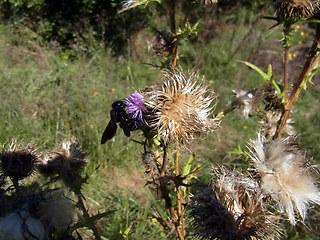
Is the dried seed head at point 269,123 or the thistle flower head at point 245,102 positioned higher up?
the thistle flower head at point 245,102

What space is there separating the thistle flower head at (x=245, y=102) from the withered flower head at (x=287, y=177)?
0.83m

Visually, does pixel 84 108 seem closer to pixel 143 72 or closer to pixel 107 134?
pixel 143 72

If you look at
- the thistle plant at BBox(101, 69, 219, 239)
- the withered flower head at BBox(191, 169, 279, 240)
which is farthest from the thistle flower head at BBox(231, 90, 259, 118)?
the withered flower head at BBox(191, 169, 279, 240)

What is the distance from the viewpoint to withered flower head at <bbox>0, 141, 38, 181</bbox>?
1516mm

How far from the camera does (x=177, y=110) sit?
1.36m

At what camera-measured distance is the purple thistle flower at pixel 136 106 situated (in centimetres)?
137

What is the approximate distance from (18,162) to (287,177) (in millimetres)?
1359

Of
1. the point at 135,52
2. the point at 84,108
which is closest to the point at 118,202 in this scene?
the point at 84,108

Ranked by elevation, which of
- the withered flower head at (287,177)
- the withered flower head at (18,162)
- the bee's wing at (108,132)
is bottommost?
the withered flower head at (287,177)

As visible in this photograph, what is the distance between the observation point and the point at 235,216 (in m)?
1.29

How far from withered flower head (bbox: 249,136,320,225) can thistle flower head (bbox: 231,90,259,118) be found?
83cm

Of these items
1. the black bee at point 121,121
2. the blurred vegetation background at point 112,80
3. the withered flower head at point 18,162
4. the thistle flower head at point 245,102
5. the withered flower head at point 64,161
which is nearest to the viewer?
the black bee at point 121,121

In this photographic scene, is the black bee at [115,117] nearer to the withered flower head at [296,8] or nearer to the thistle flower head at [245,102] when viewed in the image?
the withered flower head at [296,8]

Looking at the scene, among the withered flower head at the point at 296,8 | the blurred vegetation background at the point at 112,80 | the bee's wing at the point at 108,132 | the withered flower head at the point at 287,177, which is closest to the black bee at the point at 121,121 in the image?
the bee's wing at the point at 108,132
